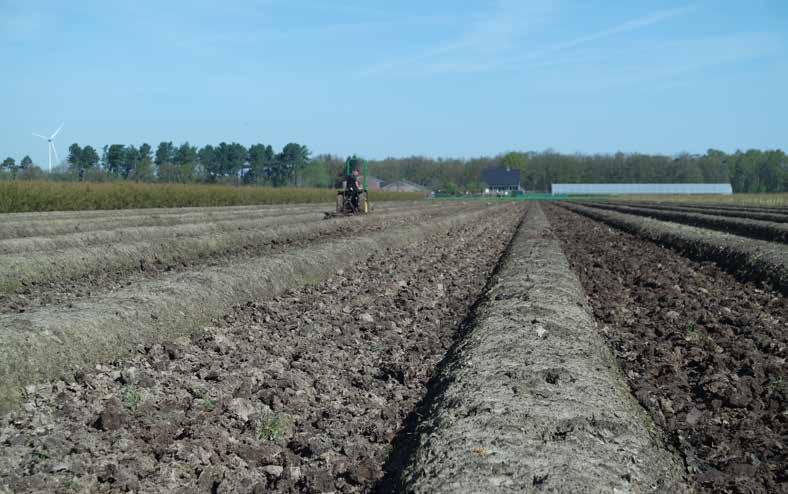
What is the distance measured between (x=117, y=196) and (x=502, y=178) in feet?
364

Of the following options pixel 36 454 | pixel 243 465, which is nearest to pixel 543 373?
pixel 243 465

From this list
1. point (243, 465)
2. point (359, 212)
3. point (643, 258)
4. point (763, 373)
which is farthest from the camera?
point (359, 212)

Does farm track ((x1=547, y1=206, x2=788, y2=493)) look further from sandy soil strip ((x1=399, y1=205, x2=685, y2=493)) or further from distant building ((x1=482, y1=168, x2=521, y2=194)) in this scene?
distant building ((x1=482, y1=168, x2=521, y2=194))

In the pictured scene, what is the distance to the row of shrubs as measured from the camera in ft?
87.7

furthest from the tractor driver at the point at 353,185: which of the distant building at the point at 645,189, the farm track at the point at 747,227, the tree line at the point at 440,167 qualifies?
the distant building at the point at 645,189

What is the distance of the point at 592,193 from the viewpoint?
385 feet

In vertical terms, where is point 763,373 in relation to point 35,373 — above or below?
below

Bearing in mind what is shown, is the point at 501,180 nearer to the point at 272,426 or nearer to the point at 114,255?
the point at 114,255

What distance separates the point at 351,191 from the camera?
81.3 ft

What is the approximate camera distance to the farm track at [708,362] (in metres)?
4.24

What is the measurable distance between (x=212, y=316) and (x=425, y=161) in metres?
155

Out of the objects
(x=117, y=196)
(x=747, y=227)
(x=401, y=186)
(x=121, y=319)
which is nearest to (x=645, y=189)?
(x=401, y=186)

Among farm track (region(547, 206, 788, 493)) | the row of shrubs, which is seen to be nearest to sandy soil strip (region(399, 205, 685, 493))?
farm track (region(547, 206, 788, 493))

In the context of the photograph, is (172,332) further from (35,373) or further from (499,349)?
(499,349)
